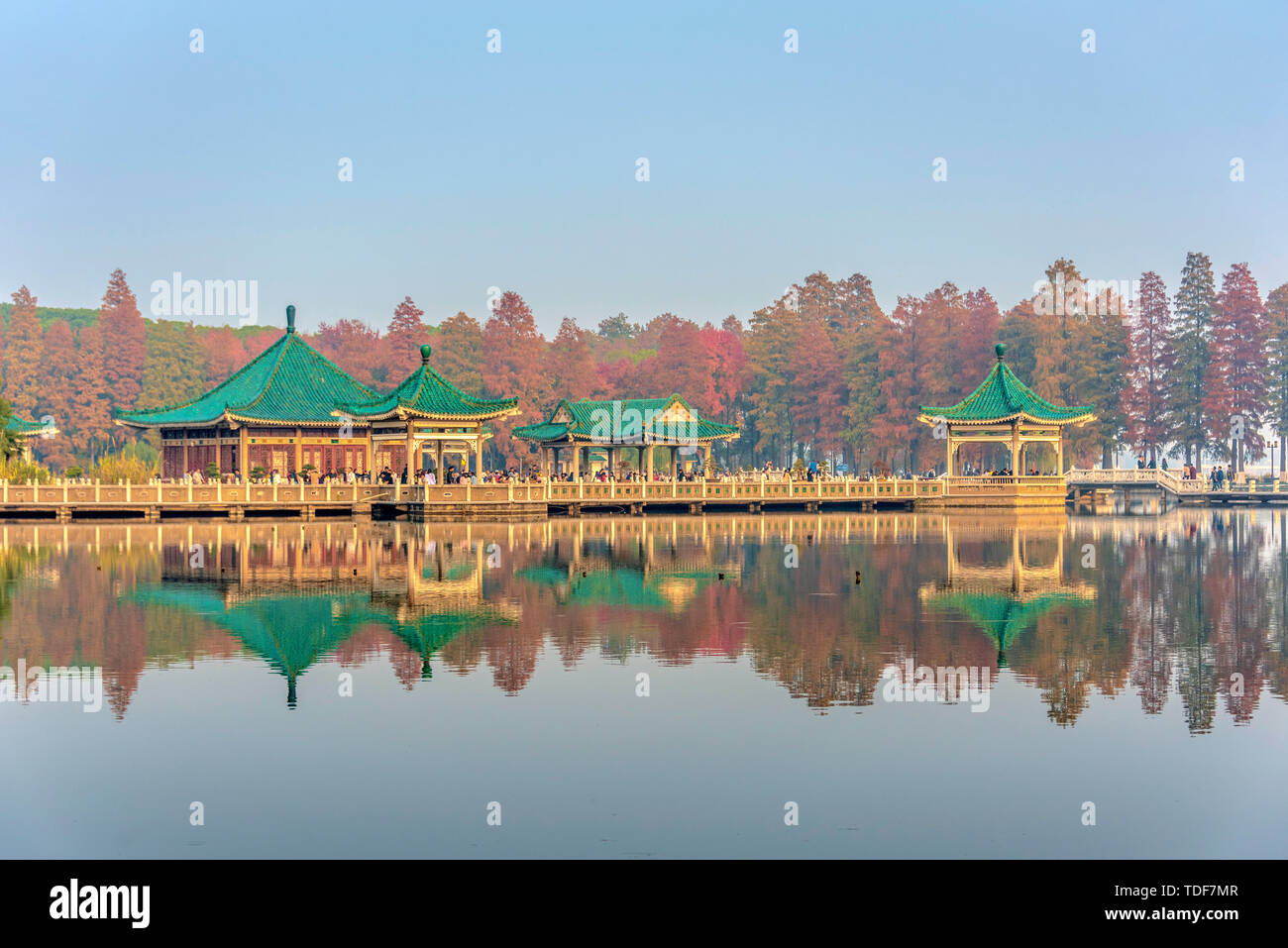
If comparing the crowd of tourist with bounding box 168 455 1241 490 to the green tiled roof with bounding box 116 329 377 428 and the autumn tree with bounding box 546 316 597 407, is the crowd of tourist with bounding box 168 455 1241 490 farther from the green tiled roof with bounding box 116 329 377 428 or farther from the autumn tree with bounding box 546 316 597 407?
the autumn tree with bounding box 546 316 597 407

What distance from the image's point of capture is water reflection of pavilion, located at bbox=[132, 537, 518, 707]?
24139 mm

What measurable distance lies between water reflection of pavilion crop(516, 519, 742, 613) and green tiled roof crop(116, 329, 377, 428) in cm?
2009

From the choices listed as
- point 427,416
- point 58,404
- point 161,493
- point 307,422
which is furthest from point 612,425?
point 58,404

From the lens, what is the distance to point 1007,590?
31844 millimetres

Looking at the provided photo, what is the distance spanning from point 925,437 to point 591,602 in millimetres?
69550

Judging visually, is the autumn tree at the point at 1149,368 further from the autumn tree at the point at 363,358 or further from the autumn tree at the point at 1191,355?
the autumn tree at the point at 363,358

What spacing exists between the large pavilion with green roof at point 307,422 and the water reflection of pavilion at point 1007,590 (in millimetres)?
25208

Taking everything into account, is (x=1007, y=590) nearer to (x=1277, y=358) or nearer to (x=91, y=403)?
(x=1277, y=358)

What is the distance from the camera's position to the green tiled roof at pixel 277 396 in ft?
224

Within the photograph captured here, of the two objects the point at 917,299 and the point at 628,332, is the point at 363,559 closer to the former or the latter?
the point at 917,299

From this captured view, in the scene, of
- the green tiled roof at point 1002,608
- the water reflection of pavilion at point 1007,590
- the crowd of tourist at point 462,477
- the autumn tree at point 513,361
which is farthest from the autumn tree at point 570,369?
the green tiled roof at point 1002,608
